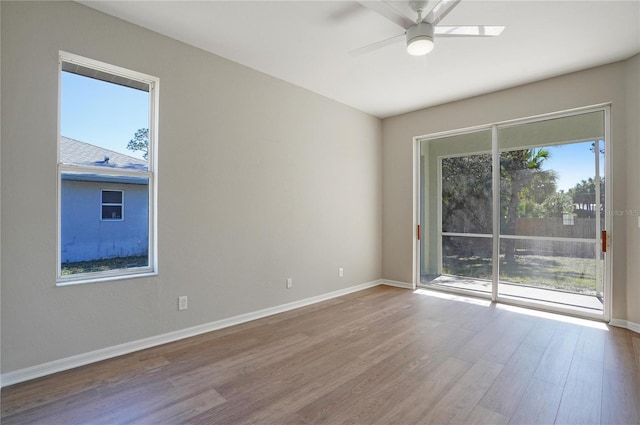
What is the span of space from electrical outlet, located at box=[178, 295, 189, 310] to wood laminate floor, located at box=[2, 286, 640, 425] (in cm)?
31

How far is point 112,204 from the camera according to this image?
2.77 metres

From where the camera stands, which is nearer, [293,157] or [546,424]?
[546,424]

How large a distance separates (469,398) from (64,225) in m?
3.24

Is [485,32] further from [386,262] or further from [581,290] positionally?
[386,262]

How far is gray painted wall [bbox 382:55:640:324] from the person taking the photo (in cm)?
331

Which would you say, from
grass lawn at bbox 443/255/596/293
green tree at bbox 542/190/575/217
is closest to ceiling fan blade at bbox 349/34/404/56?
green tree at bbox 542/190/575/217

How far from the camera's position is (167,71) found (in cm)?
298

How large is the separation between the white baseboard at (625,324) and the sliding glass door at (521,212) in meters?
0.16

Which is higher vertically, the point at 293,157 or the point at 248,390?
the point at 293,157

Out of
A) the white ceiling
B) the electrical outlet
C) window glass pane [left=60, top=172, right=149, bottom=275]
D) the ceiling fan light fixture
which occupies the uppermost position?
the white ceiling

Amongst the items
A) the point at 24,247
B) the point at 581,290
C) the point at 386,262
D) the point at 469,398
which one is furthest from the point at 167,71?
the point at 581,290

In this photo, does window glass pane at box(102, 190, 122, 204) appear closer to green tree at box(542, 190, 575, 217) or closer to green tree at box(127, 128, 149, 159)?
green tree at box(127, 128, 149, 159)

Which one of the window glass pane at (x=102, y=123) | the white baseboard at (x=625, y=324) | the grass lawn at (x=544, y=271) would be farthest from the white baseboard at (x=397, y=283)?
the window glass pane at (x=102, y=123)

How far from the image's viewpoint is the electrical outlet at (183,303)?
304 cm
